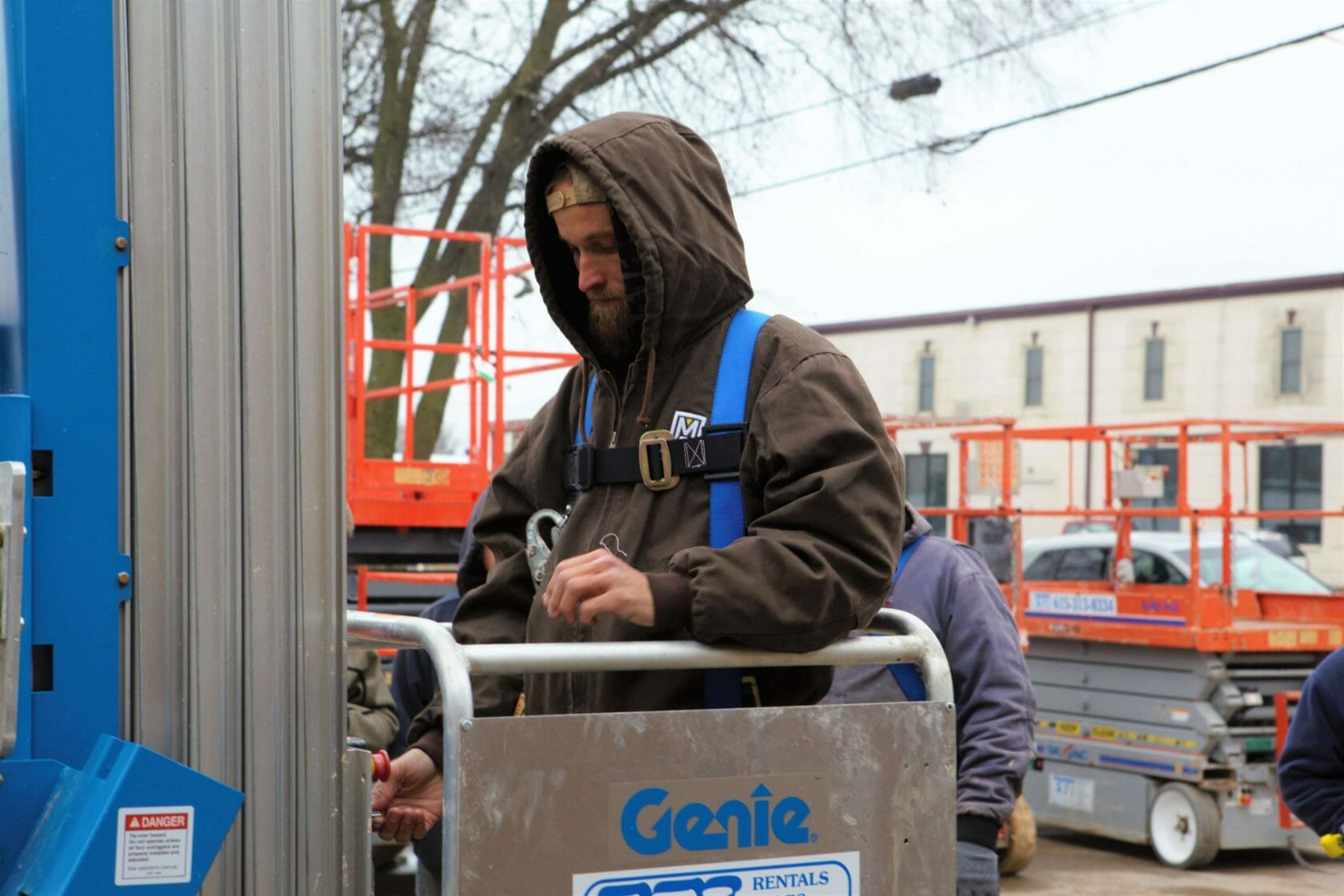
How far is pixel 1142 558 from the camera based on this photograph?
13.4 metres

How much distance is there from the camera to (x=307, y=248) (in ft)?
6.36

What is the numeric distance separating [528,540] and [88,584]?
779 millimetres

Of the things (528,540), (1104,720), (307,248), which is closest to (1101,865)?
(1104,720)

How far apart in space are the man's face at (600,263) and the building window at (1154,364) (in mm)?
35415

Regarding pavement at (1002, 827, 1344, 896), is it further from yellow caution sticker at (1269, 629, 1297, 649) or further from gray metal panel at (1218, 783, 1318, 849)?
yellow caution sticker at (1269, 629, 1297, 649)

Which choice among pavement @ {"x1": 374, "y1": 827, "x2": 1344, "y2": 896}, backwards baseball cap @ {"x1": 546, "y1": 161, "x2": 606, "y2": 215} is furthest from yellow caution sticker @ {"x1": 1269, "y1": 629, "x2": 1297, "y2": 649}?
backwards baseball cap @ {"x1": 546, "y1": 161, "x2": 606, "y2": 215}

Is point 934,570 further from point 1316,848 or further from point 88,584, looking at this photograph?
point 1316,848

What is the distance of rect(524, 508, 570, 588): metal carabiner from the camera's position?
7.84 feet

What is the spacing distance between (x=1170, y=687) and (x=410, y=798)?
8093mm

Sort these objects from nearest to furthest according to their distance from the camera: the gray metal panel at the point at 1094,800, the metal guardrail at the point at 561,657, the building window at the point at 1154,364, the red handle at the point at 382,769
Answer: the metal guardrail at the point at 561,657 < the red handle at the point at 382,769 < the gray metal panel at the point at 1094,800 < the building window at the point at 1154,364

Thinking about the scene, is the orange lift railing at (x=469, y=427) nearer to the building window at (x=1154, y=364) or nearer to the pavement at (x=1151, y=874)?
the pavement at (x=1151, y=874)

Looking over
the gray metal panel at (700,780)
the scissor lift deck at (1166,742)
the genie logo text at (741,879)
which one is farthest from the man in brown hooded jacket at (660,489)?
the scissor lift deck at (1166,742)

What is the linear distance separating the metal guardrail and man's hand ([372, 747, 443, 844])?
10.5 inches

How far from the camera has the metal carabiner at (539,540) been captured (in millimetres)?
2389
